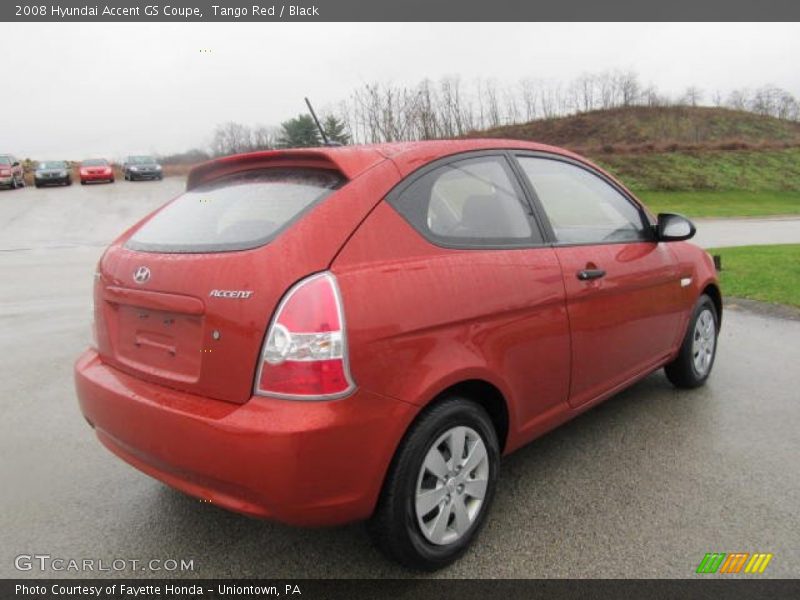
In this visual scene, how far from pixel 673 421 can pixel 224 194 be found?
3.00 m

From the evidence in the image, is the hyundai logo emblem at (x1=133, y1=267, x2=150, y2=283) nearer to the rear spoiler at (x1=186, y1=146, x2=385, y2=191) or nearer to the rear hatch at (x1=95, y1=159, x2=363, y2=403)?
the rear hatch at (x1=95, y1=159, x2=363, y2=403)

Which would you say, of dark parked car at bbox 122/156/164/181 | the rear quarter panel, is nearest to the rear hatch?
the rear quarter panel

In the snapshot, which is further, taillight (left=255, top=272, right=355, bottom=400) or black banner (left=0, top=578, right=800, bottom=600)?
black banner (left=0, top=578, right=800, bottom=600)

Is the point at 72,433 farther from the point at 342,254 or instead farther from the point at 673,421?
the point at 673,421

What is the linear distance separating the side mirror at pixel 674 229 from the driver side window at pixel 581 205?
84mm

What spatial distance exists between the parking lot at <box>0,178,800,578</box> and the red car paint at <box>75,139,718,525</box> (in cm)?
43

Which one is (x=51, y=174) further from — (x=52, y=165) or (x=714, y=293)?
(x=714, y=293)

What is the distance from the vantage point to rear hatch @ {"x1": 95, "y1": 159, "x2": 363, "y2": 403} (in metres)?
2.07

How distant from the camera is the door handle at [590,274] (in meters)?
2.97

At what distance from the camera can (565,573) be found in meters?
2.37

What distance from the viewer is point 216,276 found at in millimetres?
2156

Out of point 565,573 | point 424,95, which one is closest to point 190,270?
point 565,573

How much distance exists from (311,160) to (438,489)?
1.41m

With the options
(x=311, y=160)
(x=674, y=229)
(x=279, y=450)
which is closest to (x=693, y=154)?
(x=674, y=229)
